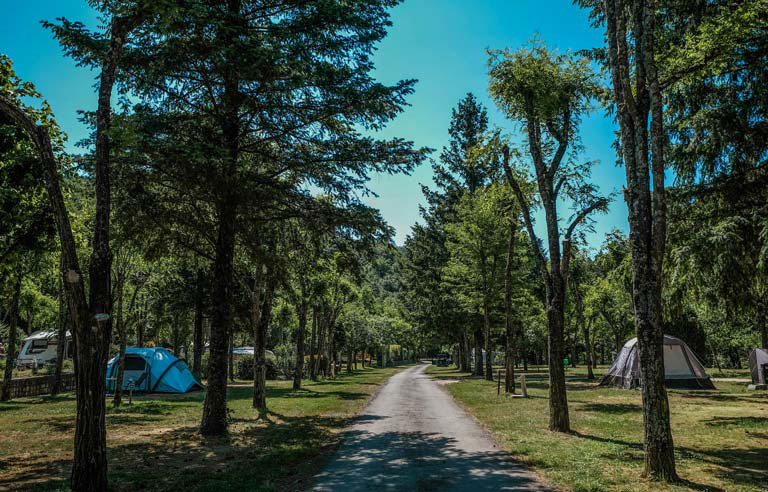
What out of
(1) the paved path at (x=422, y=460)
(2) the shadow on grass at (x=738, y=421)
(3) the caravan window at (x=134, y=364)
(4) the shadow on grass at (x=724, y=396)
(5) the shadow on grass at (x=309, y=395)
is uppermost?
(3) the caravan window at (x=134, y=364)

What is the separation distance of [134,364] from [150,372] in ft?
3.14

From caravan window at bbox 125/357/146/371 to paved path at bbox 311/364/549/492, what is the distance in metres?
14.7

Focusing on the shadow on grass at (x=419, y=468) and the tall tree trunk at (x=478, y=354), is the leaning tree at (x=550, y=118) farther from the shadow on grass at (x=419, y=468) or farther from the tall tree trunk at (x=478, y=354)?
the tall tree trunk at (x=478, y=354)

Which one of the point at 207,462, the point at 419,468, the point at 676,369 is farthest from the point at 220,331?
the point at 676,369

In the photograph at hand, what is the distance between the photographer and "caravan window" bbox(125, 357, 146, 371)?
898 inches

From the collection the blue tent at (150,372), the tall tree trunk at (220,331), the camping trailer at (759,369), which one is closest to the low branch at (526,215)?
the tall tree trunk at (220,331)

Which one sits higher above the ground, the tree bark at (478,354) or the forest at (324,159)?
the forest at (324,159)

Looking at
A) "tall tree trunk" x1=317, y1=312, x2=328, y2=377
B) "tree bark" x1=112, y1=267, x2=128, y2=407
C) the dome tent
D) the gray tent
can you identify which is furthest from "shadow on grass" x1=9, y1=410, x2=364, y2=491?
"tall tree trunk" x1=317, y1=312, x2=328, y2=377

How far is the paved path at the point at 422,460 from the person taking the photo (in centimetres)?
650

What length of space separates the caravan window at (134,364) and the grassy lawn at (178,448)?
6728mm

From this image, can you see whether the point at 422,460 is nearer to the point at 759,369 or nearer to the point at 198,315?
the point at 759,369

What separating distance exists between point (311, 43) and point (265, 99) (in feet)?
5.31

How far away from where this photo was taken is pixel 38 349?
160ft

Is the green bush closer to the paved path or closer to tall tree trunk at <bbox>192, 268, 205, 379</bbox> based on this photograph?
tall tree trunk at <bbox>192, 268, 205, 379</bbox>
